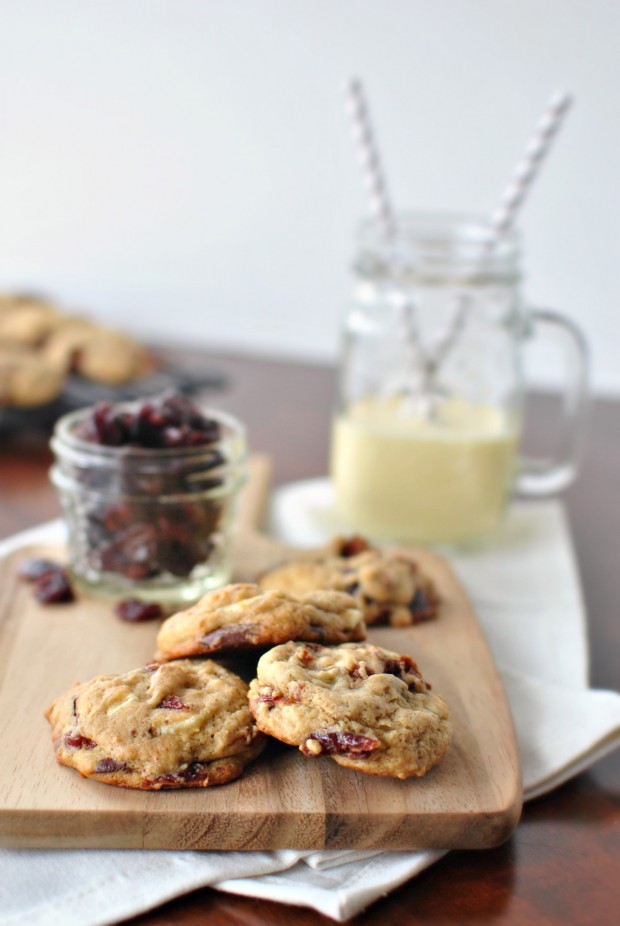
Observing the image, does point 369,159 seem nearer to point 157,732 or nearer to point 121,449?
point 121,449

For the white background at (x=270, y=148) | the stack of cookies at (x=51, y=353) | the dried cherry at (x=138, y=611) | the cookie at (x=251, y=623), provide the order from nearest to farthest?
the cookie at (x=251, y=623) < the dried cherry at (x=138, y=611) < the stack of cookies at (x=51, y=353) < the white background at (x=270, y=148)

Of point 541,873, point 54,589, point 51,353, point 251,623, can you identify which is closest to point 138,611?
point 54,589

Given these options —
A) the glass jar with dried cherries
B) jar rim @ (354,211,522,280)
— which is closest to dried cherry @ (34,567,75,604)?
the glass jar with dried cherries

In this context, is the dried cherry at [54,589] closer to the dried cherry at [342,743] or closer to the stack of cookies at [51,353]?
the dried cherry at [342,743]

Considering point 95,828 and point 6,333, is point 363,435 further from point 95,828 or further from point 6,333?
point 6,333

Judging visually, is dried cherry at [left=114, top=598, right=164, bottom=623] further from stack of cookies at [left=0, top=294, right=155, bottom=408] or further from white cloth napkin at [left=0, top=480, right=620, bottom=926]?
stack of cookies at [left=0, top=294, right=155, bottom=408]

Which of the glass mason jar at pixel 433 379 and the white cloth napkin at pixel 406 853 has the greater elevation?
the glass mason jar at pixel 433 379

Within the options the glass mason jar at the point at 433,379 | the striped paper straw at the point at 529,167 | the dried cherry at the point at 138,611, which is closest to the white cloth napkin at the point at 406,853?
the glass mason jar at the point at 433,379
